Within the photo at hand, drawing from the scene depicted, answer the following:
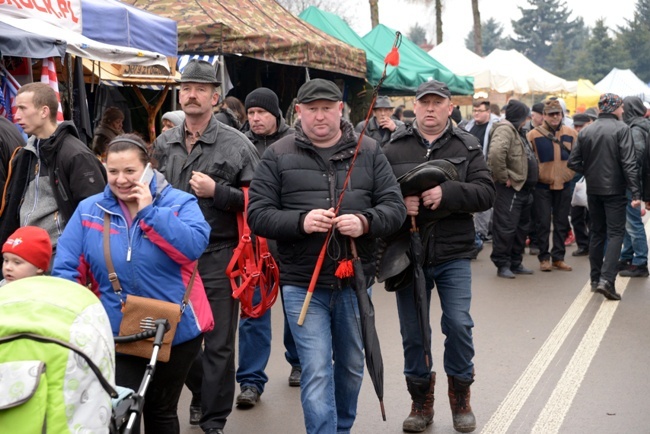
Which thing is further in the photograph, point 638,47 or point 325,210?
point 638,47

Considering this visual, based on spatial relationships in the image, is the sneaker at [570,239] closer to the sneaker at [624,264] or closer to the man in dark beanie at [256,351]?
the sneaker at [624,264]

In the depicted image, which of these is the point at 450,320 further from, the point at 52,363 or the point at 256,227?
the point at 52,363

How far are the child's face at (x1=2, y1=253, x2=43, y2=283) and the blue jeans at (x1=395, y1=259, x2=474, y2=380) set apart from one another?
2316 mm

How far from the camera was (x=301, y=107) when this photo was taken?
4.93 m

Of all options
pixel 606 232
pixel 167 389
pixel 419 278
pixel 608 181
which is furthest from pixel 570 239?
pixel 167 389

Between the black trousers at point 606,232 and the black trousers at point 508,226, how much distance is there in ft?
4.27

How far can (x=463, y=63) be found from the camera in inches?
1159

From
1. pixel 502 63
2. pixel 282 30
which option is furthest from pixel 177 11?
pixel 502 63

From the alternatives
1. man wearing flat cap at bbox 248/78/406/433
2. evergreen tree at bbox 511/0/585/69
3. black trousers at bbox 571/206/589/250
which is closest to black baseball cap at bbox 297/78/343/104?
man wearing flat cap at bbox 248/78/406/433

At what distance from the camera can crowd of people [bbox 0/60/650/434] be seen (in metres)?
4.28

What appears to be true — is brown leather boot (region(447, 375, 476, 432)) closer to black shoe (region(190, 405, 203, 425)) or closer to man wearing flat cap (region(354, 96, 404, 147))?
black shoe (region(190, 405, 203, 425))

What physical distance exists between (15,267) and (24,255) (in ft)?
0.24

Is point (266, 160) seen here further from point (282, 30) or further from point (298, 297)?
point (282, 30)

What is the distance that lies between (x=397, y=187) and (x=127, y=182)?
1.53 m
